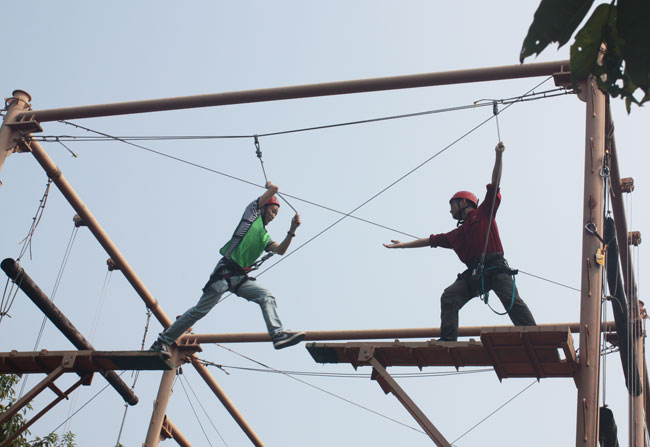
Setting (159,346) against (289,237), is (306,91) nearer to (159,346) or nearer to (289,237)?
(289,237)

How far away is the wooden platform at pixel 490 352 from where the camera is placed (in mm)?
6629

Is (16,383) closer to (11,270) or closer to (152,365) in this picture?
(11,270)

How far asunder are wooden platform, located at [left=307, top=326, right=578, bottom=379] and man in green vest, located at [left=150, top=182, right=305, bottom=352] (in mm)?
1108

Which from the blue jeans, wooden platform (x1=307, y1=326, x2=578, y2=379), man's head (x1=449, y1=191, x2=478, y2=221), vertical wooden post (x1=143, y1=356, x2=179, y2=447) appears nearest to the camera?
wooden platform (x1=307, y1=326, x2=578, y2=379)

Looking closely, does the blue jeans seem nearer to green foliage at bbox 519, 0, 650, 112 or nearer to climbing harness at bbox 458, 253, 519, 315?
climbing harness at bbox 458, 253, 519, 315

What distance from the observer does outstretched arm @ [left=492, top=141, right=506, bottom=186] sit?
7.47 metres

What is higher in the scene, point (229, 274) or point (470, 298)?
point (229, 274)

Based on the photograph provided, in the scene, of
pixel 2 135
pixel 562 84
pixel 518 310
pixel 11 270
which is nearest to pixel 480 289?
pixel 518 310

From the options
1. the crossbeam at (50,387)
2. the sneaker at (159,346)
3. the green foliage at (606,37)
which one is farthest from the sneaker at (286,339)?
the green foliage at (606,37)

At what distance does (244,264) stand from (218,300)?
1.56 feet

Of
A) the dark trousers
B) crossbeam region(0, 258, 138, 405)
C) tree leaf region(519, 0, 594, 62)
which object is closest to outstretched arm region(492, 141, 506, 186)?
the dark trousers

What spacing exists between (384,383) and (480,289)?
4.11 feet

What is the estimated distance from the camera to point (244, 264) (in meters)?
8.66

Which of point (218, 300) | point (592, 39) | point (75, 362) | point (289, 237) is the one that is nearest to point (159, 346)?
point (218, 300)
